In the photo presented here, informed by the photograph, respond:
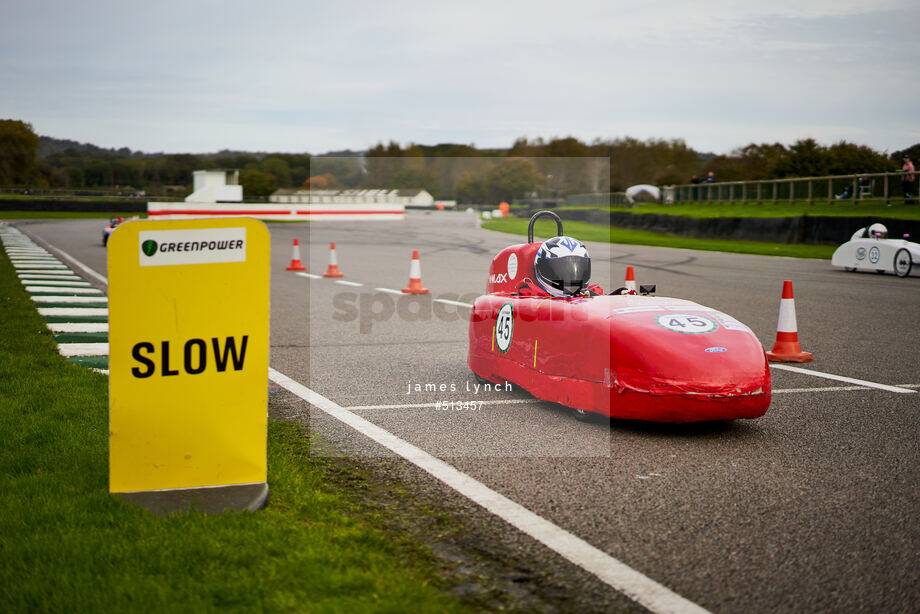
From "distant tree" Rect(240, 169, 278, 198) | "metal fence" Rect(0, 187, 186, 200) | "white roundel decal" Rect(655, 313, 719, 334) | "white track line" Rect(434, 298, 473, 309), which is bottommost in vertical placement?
"white track line" Rect(434, 298, 473, 309)

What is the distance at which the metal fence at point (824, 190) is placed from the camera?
30.1 metres

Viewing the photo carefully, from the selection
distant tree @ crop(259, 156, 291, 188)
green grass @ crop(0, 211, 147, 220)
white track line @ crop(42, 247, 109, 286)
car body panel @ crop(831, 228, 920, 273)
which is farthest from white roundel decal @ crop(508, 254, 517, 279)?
distant tree @ crop(259, 156, 291, 188)

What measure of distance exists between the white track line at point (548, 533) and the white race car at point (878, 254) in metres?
16.0

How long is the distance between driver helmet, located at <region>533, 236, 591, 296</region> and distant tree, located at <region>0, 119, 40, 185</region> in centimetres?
5229

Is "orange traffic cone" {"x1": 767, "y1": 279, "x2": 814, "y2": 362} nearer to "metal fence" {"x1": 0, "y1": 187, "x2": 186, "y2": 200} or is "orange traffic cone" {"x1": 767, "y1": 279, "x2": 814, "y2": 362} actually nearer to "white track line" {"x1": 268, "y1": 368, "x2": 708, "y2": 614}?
"white track line" {"x1": 268, "y1": 368, "x2": 708, "y2": 614}

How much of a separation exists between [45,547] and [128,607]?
0.70 meters

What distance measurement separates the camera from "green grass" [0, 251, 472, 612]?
9.85 feet

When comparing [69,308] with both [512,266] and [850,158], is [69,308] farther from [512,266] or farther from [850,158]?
[850,158]

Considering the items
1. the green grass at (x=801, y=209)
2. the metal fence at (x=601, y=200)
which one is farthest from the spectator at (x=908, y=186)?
the metal fence at (x=601, y=200)

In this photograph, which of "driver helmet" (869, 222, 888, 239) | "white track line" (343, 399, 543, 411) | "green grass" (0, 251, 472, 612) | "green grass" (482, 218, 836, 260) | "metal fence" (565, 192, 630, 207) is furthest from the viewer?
"metal fence" (565, 192, 630, 207)

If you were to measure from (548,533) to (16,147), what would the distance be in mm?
60191

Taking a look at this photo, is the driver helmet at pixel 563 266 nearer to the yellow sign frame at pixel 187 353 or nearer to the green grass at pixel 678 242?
the yellow sign frame at pixel 187 353

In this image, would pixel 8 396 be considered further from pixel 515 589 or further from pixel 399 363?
pixel 515 589

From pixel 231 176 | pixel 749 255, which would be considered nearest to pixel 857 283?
pixel 749 255
